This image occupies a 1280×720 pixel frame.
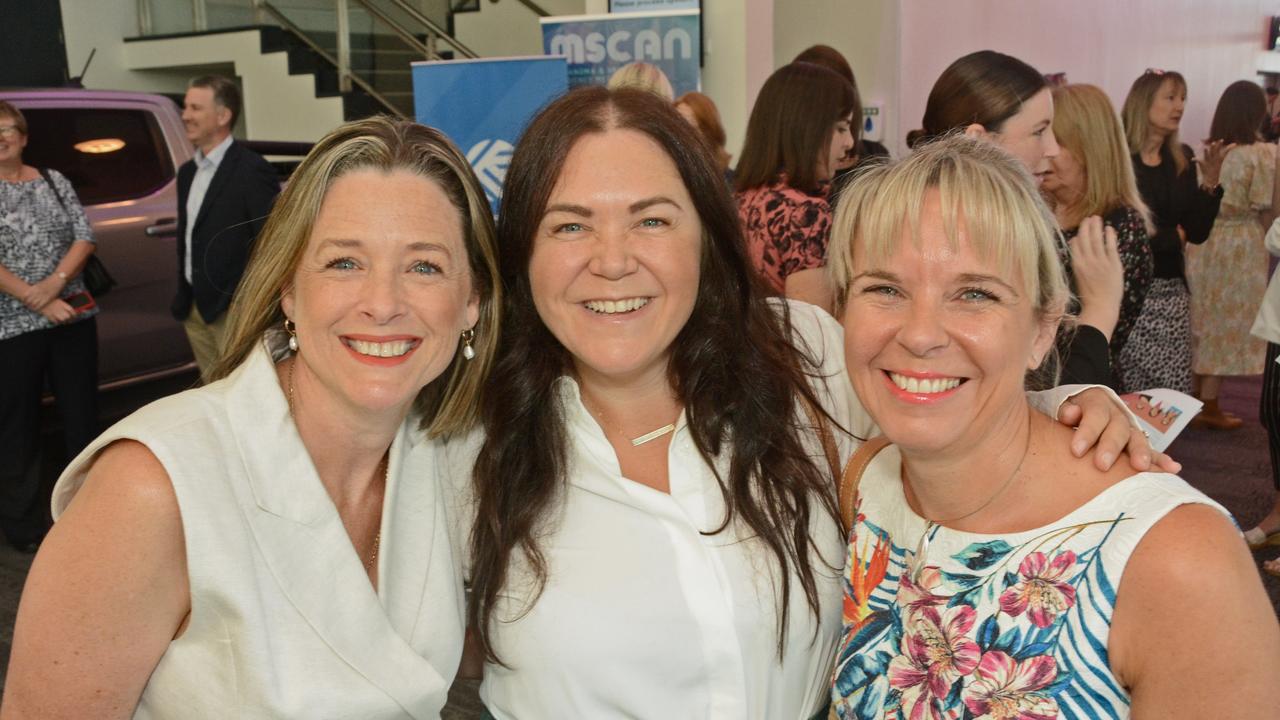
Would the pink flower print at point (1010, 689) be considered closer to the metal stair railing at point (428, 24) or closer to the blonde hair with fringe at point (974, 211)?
the blonde hair with fringe at point (974, 211)

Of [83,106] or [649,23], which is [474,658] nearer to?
[649,23]

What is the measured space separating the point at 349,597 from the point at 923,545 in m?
0.92

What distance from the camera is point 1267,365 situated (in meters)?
4.59

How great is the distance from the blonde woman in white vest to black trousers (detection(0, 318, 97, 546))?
10.9 feet

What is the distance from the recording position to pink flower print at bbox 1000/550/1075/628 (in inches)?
54.0

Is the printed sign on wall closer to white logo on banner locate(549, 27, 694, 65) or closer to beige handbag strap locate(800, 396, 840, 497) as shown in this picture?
white logo on banner locate(549, 27, 694, 65)

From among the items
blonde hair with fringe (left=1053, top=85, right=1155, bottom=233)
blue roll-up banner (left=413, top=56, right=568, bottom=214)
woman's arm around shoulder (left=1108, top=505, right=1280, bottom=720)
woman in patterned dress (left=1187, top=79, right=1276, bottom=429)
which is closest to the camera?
woman's arm around shoulder (left=1108, top=505, right=1280, bottom=720)

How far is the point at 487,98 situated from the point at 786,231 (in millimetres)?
2087

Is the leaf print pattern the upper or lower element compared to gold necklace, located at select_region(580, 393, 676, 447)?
lower

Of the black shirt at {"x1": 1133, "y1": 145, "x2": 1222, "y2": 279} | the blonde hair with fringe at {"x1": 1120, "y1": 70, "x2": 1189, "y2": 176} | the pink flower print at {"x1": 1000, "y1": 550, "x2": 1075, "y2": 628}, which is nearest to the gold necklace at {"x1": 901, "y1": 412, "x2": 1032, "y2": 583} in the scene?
the pink flower print at {"x1": 1000, "y1": 550, "x2": 1075, "y2": 628}

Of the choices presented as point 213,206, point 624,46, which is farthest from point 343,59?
point 624,46

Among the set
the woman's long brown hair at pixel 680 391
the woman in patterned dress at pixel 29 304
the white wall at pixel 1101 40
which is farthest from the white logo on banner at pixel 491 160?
the white wall at pixel 1101 40

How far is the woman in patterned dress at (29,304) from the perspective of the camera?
4453mm

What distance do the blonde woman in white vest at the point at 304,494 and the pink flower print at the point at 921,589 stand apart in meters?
0.77
